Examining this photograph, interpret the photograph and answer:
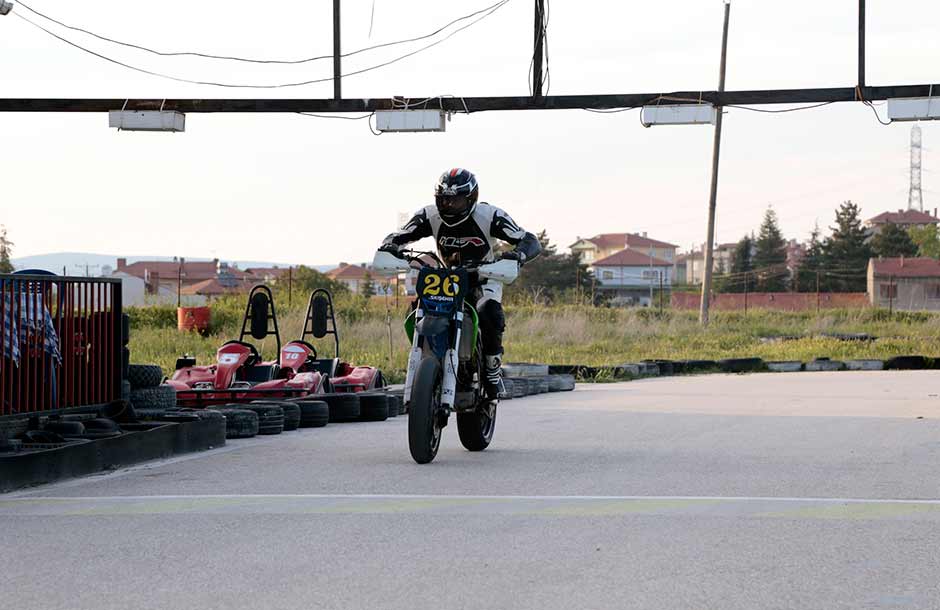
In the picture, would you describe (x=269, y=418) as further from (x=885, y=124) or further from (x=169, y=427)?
(x=885, y=124)

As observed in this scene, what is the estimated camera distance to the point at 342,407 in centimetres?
1341

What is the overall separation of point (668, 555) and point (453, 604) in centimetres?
128

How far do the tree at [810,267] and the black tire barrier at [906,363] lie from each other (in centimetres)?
6408

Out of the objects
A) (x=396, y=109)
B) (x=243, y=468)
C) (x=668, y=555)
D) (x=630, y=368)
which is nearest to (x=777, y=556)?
(x=668, y=555)

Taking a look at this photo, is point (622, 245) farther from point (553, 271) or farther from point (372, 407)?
point (372, 407)

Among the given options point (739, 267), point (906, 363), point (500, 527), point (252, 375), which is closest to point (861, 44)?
point (906, 363)

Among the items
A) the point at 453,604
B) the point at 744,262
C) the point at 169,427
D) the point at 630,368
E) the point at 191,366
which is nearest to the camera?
the point at 453,604

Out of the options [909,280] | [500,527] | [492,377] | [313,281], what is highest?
[909,280]

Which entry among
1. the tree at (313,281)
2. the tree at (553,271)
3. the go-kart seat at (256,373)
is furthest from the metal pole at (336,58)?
the tree at (553,271)

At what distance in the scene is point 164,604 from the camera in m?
4.93

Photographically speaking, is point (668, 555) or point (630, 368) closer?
point (668, 555)

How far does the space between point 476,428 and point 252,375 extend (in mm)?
5423

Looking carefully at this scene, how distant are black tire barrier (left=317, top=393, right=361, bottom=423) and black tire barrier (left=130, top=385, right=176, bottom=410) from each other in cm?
162

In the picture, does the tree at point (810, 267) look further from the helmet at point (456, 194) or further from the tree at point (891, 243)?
the helmet at point (456, 194)
